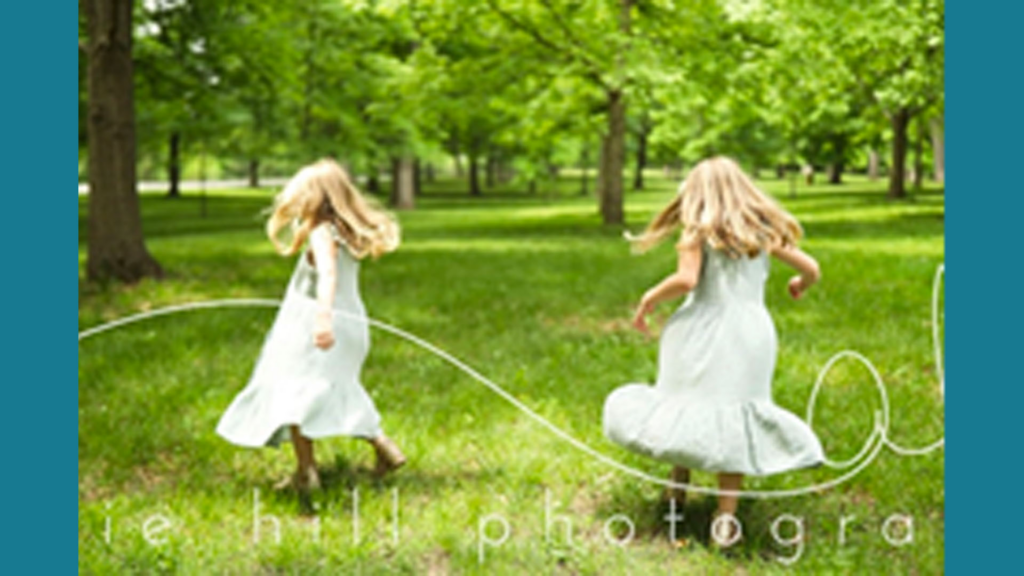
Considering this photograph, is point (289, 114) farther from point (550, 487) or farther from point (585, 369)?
point (550, 487)

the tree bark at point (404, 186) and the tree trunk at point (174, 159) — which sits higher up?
the tree trunk at point (174, 159)

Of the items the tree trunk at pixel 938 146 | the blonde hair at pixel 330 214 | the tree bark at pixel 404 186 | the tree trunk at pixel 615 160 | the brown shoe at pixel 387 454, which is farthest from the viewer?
the tree trunk at pixel 938 146

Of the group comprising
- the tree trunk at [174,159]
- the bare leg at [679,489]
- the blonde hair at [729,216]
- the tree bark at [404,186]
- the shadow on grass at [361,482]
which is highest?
the tree trunk at [174,159]

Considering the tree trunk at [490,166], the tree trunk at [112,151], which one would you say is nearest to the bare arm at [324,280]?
the tree trunk at [112,151]

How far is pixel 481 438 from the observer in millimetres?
5656

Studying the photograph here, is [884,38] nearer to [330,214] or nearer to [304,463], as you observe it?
[330,214]

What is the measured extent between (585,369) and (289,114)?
19.1m

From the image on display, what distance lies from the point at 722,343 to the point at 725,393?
0.19m

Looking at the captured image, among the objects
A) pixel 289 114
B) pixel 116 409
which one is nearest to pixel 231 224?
pixel 289 114

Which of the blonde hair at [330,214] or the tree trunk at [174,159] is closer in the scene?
the blonde hair at [330,214]

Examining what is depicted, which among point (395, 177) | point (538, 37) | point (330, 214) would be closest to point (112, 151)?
point (330, 214)

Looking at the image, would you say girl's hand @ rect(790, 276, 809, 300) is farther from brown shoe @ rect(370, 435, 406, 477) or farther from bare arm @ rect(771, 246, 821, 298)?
brown shoe @ rect(370, 435, 406, 477)

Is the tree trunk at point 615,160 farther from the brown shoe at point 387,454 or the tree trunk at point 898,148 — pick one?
the brown shoe at point 387,454

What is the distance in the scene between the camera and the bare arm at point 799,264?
13.4 ft
